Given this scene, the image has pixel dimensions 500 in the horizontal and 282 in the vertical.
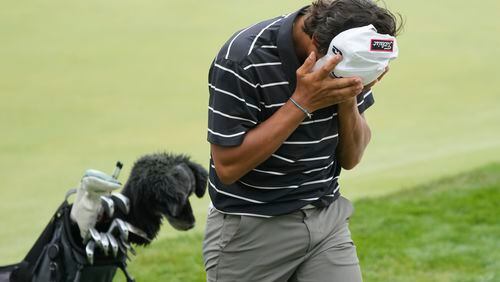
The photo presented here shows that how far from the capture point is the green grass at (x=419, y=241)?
621 cm

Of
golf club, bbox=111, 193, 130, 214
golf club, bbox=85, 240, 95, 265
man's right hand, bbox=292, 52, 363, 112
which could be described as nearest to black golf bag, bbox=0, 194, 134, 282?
golf club, bbox=85, 240, 95, 265

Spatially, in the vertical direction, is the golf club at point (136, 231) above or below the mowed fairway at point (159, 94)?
above

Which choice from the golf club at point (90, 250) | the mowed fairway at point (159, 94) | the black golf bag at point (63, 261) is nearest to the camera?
the golf club at point (90, 250)

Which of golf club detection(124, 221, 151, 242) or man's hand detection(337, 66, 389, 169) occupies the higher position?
man's hand detection(337, 66, 389, 169)

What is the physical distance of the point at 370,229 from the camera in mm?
7047

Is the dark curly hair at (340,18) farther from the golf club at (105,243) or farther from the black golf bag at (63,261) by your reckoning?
the black golf bag at (63,261)

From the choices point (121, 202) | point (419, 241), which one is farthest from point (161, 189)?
point (419, 241)

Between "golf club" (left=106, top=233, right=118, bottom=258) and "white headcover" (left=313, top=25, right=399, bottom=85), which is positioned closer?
"white headcover" (left=313, top=25, right=399, bottom=85)

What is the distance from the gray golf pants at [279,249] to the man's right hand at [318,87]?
18.3 inches

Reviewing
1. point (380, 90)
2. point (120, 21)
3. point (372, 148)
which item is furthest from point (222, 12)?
point (372, 148)

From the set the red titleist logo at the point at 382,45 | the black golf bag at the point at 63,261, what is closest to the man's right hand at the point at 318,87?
the red titleist logo at the point at 382,45

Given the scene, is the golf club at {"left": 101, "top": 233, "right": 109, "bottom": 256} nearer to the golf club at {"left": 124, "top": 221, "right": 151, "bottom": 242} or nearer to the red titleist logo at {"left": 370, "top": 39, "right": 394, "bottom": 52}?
the golf club at {"left": 124, "top": 221, "right": 151, "bottom": 242}

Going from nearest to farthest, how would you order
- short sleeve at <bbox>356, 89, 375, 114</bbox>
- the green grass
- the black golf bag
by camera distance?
short sleeve at <bbox>356, 89, 375, 114</bbox>, the black golf bag, the green grass

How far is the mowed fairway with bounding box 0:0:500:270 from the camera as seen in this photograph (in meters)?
8.40
